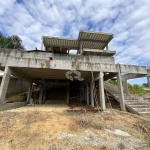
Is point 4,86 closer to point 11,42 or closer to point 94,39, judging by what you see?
point 94,39

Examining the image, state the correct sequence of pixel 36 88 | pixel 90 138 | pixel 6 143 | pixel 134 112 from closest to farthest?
pixel 6 143 → pixel 90 138 → pixel 134 112 → pixel 36 88

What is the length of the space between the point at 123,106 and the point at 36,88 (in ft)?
44.3

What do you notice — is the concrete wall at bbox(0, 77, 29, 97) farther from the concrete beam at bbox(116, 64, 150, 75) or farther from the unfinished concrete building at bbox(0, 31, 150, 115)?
the concrete beam at bbox(116, 64, 150, 75)

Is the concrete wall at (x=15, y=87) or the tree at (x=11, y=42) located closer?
the concrete wall at (x=15, y=87)

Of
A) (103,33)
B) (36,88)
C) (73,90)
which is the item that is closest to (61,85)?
(73,90)

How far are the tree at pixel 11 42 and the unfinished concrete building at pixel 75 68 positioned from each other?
8.43 metres

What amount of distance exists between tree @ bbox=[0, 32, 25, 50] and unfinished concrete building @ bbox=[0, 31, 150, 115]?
8.43 meters

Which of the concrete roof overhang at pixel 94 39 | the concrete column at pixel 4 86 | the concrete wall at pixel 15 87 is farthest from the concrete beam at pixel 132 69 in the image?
the concrete wall at pixel 15 87

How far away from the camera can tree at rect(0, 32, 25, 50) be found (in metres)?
15.6

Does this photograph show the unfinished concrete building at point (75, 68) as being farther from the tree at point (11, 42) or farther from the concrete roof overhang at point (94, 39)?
the tree at point (11, 42)

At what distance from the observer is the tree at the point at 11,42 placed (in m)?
15.6

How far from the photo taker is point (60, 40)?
A: 10.3 meters

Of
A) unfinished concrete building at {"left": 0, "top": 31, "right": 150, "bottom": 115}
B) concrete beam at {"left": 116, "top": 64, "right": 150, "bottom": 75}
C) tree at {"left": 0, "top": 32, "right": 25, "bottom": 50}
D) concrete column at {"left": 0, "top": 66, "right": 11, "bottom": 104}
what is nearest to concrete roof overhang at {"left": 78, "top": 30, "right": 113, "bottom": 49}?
unfinished concrete building at {"left": 0, "top": 31, "right": 150, "bottom": 115}

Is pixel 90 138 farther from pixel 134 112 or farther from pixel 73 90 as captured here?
pixel 73 90
